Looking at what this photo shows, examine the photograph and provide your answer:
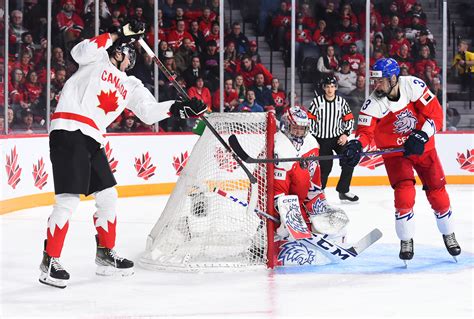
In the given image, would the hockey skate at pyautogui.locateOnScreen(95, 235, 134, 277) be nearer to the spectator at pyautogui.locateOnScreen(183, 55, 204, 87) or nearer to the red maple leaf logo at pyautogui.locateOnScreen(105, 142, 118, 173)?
the red maple leaf logo at pyautogui.locateOnScreen(105, 142, 118, 173)

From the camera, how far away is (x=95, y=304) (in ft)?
14.9

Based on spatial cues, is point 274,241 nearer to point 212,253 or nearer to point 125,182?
point 212,253

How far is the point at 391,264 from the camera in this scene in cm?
564

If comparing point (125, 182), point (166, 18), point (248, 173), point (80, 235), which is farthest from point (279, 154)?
point (166, 18)

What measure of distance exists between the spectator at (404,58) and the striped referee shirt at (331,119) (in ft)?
9.24

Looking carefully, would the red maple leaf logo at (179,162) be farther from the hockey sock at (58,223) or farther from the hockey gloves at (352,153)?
the hockey sock at (58,223)

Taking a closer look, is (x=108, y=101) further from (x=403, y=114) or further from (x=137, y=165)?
(x=137, y=165)

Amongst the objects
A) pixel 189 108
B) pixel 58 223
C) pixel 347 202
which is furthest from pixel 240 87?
pixel 58 223

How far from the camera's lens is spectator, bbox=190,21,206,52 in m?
10.3

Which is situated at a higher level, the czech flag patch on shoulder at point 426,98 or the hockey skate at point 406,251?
the czech flag patch on shoulder at point 426,98

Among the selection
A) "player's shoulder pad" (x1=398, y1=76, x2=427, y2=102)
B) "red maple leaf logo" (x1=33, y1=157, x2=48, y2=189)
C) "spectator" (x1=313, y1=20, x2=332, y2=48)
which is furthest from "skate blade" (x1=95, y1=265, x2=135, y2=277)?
"spectator" (x1=313, y1=20, x2=332, y2=48)

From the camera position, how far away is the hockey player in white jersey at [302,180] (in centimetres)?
557

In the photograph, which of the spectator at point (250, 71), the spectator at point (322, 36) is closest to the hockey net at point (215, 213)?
the spectator at point (250, 71)

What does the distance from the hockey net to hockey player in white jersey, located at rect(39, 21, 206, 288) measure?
0.43 meters
